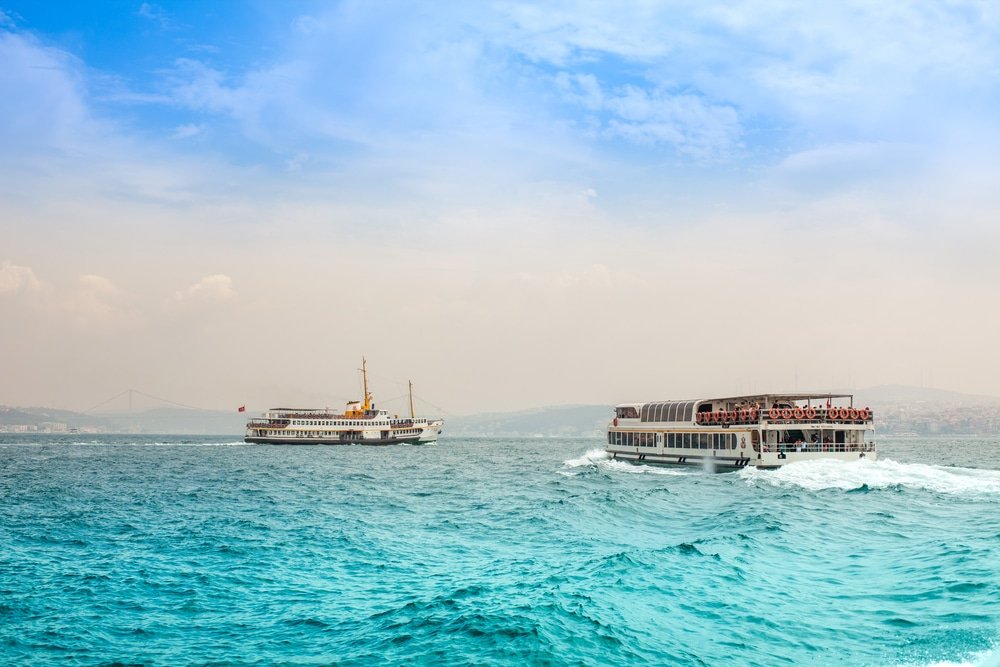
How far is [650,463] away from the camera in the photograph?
71375 mm

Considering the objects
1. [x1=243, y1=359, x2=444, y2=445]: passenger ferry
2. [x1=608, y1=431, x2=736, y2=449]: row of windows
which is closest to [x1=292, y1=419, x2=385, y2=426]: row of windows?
[x1=243, y1=359, x2=444, y2=445]: passenger ferry

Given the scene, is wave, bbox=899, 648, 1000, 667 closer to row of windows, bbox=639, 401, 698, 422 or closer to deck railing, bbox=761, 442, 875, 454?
deck railing, bbox=761, 442, 875, 454

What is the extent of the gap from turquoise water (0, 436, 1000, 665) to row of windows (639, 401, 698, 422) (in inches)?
886

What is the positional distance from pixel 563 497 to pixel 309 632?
91.0 ft

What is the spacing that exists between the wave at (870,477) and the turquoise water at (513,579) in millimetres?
1330

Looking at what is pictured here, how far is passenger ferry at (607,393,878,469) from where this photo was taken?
186ft

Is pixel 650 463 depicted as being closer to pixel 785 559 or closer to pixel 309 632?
pixel 785 559

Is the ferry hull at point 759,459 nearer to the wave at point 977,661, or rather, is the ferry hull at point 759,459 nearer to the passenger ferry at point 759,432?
the passenger ferry at point 759,432

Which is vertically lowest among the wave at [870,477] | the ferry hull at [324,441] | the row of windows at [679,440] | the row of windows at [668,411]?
the ferry hull at [324,441]

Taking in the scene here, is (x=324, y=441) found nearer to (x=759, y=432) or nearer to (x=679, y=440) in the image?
(x=679, y=440)

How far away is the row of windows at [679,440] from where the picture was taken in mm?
61406

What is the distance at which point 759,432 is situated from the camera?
188 ft

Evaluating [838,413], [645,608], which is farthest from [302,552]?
[838,413]

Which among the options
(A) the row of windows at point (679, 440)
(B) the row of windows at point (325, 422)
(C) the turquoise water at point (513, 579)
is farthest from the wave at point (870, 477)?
(B) the row of windows at point (325, 422)
